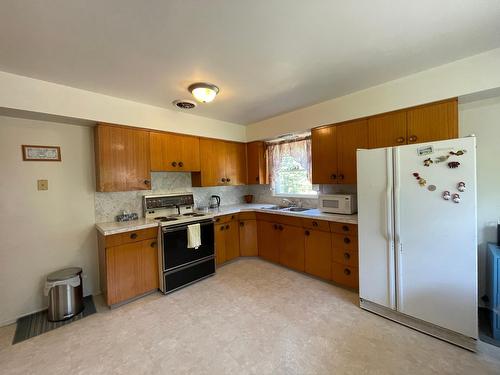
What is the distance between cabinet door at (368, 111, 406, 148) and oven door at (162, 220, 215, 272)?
2382 millimetres

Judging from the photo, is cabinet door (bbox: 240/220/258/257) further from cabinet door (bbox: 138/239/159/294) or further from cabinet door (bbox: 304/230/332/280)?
cabinet door (bbox: 138/239/159/294)

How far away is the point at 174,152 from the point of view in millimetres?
3207

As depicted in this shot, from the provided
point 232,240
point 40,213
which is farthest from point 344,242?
point 40,213

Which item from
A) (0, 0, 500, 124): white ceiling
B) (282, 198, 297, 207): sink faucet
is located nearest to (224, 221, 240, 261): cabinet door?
(282, 198, 297, 207): sink faucet

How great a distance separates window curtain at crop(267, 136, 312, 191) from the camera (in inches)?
141

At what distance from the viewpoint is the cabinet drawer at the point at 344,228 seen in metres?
2.55

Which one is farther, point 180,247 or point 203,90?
point 180,247

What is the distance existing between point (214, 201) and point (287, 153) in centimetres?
159

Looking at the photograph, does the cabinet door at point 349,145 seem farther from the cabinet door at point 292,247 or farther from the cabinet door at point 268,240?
the cabinet door at point 268,240

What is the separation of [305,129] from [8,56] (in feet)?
10.3

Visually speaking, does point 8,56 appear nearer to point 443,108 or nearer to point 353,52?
point 353,52

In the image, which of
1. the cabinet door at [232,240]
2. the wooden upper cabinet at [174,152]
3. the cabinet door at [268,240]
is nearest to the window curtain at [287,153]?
the cabinet door at [268,240]

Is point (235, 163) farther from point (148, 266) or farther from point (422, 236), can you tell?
point (422, 236)

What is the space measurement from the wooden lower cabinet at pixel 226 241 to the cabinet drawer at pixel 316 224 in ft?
3.98
